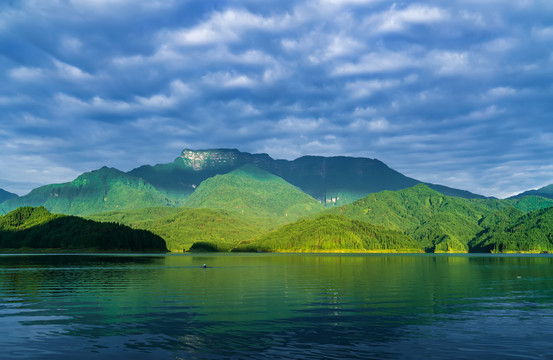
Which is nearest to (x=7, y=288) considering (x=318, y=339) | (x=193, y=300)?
(x=193, y=300)

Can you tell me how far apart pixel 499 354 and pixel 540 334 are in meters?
12.8

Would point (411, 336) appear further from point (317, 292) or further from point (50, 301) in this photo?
point (50, 301)

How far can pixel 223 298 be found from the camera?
77.2 m

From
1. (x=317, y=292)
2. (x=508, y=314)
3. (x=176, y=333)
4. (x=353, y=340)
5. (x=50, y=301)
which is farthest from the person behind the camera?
(x=317, y=292)

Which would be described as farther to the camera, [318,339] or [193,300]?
[193,300]

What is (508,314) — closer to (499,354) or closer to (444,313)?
(444,313)

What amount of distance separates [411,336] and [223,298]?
1606 inches

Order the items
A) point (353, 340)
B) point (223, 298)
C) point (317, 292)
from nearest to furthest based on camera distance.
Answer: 1. point (353, 340)
2. point (223, 298)
3. point (317, 292)

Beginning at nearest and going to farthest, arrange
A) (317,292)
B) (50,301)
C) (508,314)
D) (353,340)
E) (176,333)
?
1. (353,340)
2. (176,333)
3. (508,314)
4. (50,301)
5. (317,292)

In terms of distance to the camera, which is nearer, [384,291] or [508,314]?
[508,314]

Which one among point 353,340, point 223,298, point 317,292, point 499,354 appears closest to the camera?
point 499,354

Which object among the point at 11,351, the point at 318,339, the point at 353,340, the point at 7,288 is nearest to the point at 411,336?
the point at 353,340

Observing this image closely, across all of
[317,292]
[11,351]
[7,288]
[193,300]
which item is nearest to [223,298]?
[193,300]

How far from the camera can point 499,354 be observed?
3803cm
